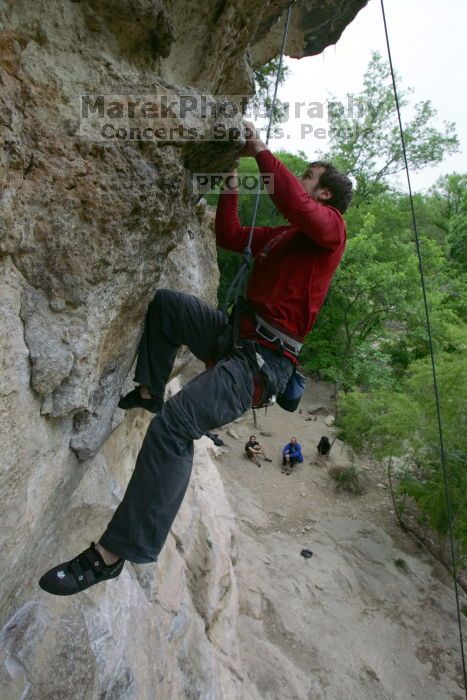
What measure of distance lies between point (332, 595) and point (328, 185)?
8162 millimetres

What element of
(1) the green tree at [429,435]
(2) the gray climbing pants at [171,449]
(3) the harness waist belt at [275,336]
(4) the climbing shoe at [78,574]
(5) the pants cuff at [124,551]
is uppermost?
(3) the harness waist belt at [275,336]

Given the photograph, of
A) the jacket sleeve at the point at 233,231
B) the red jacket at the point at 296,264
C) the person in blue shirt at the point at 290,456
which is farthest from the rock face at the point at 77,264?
the person in blue shirt at the point at 290,456

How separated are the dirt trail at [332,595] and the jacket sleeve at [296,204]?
6037 millimetres

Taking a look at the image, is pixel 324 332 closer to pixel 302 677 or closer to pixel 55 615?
pixel 302 677

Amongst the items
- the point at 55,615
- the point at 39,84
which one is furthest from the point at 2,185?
the point at 55,615

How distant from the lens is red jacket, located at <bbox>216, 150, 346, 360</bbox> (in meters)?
2.59

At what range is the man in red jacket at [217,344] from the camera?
2.34 m

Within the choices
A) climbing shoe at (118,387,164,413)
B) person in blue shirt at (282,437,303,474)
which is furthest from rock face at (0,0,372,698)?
person in blue shirt at (282,437,303,474)

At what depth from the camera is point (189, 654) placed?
434cm

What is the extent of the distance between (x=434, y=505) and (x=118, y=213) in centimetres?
982

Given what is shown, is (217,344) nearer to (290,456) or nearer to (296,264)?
(296,264)

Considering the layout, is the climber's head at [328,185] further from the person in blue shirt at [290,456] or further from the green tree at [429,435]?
the person in blue shirt at [290,456]

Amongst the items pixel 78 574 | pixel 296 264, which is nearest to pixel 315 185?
pixel 296 264

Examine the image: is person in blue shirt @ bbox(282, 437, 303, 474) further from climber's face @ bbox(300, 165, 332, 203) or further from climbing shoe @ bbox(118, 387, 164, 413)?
climber's face @ bbox(300, 165, 332, 203)
